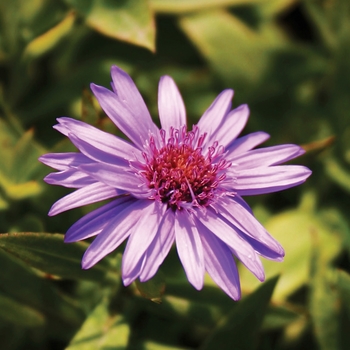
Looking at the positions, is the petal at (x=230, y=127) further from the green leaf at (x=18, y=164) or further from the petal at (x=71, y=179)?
the green leaf at (x=18, y=164)

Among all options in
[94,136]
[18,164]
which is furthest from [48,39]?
[94,136]

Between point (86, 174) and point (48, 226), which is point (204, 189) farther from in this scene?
point (48, 226)

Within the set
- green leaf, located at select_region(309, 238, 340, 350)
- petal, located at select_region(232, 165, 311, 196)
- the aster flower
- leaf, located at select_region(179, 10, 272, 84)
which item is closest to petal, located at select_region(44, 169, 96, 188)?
the aster flower

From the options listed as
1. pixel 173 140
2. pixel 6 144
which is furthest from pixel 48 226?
pixel 173 140

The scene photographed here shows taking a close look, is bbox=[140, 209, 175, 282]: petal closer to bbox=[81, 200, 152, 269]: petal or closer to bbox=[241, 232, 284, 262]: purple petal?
bbox=[81, 200, 152, 269]: petal

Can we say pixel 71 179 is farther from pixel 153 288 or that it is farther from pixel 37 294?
pixel 37 294

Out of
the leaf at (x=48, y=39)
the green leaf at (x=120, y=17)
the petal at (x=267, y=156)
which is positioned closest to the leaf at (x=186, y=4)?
the green leaf at (x=120, y=17)
